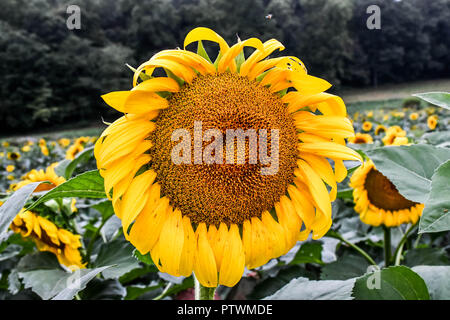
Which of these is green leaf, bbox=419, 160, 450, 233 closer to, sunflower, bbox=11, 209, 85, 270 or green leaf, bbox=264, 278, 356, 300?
green leaf, bbox=264, 278, 356, 300

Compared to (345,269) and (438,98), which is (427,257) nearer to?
(345,269)

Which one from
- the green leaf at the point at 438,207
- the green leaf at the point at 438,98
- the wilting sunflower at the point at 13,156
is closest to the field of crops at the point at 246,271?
the green leaf at the point at 438,207

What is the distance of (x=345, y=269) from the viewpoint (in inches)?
56.3

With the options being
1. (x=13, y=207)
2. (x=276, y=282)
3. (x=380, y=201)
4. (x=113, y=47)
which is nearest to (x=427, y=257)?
A: (x=380, y=201)

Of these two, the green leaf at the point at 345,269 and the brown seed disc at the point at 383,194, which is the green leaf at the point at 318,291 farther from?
the brown seed disc at the point at 383,194

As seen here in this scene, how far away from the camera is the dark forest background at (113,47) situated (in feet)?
64.3

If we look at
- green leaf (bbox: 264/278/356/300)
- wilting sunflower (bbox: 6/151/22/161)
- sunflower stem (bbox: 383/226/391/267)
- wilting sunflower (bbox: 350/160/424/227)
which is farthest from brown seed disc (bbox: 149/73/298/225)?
wilting sunflower (bbox: 6/151/22/161)

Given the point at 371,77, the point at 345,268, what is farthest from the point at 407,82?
the point at 345,268

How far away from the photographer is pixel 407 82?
24.3m

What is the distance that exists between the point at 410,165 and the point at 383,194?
0.58m

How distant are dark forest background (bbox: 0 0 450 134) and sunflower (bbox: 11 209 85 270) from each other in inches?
680

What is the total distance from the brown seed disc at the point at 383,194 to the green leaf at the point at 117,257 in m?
0.97

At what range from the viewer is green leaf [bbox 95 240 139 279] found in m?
1.16

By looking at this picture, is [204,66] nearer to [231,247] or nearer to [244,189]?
[244,189]
